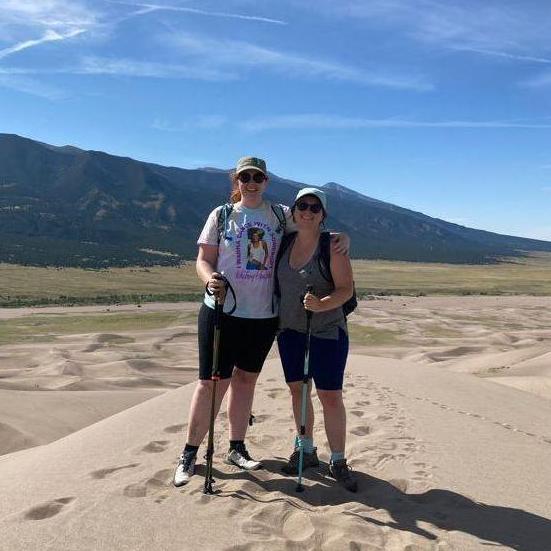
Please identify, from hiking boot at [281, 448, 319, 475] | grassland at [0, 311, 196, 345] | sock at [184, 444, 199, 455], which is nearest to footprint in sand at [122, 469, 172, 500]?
sock at [184, 444, 199, 455]

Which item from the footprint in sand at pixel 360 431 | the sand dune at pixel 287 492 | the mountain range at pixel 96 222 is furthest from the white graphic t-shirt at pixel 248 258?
the mountain range at pixel 96 222

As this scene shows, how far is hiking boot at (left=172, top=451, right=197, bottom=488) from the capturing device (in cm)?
453

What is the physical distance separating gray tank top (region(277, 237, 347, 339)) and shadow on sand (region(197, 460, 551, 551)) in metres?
1.16

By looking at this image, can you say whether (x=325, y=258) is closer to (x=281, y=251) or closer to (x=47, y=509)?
(x=281, y=251)

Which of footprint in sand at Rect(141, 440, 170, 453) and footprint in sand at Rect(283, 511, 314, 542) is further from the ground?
footprint in sand at Rect(283, 511, 314, 542)

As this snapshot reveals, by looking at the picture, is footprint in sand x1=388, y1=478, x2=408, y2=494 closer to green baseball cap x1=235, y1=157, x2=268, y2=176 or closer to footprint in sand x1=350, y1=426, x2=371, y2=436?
footprint in sand x1=350, y1=426, x2=371, y2=436

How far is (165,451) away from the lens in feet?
17.9

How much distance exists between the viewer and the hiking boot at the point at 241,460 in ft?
16.0

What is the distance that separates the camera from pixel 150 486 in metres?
4.47

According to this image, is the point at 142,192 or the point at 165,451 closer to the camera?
the point at 165,451

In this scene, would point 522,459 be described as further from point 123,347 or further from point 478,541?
point 123,347

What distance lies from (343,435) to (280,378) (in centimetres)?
506

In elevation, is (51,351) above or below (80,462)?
below

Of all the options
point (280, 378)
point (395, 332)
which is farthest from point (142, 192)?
point (280, 378)
